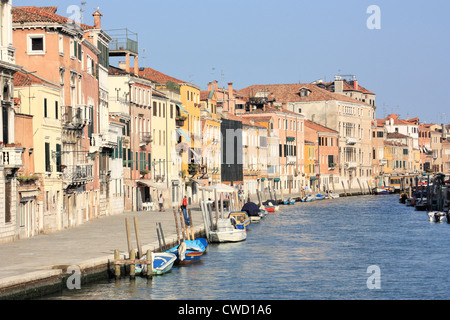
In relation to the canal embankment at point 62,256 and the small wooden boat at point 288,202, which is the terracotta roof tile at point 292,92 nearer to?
the small wooden boat at point 288,202

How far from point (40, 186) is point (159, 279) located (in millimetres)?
8273

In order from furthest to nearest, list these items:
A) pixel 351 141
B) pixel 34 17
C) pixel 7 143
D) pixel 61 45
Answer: pixel 351 141, pixel 61 45, pixel 34 17, pixel 7 143

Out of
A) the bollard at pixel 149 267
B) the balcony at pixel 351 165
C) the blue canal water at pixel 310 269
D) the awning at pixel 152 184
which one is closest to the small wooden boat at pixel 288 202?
the awning at pixel 152 184

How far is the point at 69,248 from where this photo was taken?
30047 mm

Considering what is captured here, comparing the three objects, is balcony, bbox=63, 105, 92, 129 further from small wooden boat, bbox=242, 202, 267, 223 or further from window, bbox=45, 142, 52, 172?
small wooden boat, bbox=242, 202, 267, 223

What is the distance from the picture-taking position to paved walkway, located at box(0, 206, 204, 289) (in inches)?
955

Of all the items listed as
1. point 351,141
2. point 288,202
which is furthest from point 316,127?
A: point 288,202

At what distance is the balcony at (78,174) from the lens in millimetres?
38250

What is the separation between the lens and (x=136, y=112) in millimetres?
55188

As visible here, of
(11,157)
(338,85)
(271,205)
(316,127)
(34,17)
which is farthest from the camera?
(338,85)

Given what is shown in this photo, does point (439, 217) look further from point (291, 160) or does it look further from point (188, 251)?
point (291, 160)

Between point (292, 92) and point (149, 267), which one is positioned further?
point (292, 92)

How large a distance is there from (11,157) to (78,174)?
358 inches

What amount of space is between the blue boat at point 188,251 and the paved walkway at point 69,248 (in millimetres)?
786
